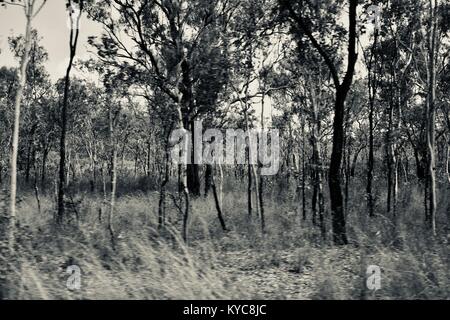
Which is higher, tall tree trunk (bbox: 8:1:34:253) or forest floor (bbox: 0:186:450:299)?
tall tree trunk (bbox: 8:1:34:253)

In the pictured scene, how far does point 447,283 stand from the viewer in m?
5.49

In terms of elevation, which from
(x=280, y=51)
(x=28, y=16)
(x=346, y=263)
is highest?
(x=280, y=51)

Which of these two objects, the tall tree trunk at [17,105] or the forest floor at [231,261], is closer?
the forest floor at [231,261]

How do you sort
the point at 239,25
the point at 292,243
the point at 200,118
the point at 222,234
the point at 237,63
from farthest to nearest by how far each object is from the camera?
1. the point at 200,118
2. the point at 239,25
3. the point at 237,63
4. the point at 222,234
5. the point at 292,243

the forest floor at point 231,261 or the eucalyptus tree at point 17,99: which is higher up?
the eucalyptus tree at point 17,99

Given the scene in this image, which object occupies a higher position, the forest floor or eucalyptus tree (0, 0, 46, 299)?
eucalyptus tree (0, 0, 46, 299)

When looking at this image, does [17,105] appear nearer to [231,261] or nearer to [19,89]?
[19,89]

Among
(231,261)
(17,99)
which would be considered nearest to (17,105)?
(17,99)

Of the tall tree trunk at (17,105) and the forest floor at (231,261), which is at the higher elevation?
the tall tree trunk at (17,105)

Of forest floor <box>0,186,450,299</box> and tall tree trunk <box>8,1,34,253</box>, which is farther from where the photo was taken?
tall tree trunk <box>8,1,34,253</box>

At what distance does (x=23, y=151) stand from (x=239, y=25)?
81.2ft

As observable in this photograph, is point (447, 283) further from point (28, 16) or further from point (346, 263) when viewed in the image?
point (28, 16)
